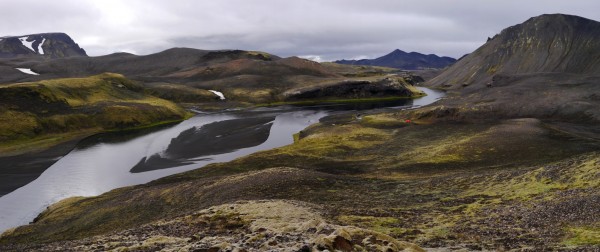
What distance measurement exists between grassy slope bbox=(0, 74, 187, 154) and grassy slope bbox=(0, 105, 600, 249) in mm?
58327

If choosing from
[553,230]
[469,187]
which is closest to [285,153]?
[469,187]

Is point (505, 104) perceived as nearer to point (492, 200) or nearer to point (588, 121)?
point (588, 121)

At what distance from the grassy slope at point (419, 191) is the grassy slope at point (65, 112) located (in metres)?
58.3

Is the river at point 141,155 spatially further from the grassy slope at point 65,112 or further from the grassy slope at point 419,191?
the grassy slope at point 65,112

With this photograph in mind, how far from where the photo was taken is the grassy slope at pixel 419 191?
2695 cm

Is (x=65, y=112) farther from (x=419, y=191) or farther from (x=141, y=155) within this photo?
(x=419, y=191)

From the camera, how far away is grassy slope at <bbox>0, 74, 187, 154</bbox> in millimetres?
98375

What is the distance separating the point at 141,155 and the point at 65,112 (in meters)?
47.8

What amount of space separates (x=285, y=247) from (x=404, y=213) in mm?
14939

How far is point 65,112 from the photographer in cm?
11562

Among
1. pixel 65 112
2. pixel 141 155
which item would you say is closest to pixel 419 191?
pixel 141 155

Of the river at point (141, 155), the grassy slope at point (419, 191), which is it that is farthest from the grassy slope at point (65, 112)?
the grassy slope at point (419, 191)

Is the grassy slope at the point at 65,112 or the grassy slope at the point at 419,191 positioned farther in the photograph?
the grassy slope at the point at 65,112

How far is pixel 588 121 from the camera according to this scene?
90.4 m
